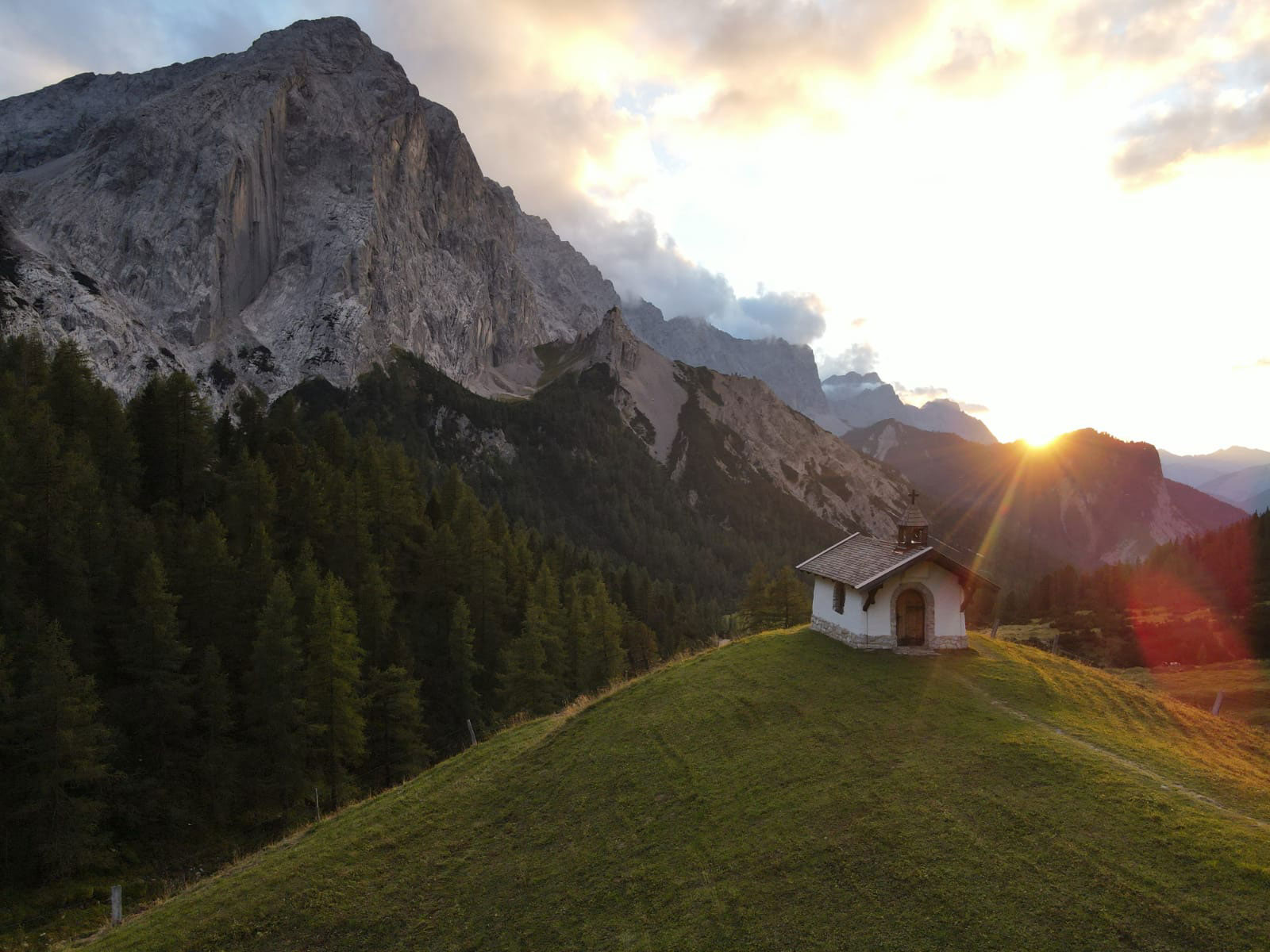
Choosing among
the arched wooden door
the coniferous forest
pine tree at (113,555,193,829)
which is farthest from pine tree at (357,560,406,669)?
the arched wooden door

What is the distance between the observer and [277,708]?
39.4m

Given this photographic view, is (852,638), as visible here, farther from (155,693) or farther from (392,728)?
(155,693)

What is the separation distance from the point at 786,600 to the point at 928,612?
36.0 meters

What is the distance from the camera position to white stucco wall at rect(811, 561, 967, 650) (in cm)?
2916

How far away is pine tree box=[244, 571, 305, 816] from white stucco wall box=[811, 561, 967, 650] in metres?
30.8

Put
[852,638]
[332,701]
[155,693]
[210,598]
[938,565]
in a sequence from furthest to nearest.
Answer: [210,598]
[332,701]
[155,693]
[852,638]
[938,565]

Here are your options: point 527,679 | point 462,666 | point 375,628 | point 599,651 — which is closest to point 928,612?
point 527,679

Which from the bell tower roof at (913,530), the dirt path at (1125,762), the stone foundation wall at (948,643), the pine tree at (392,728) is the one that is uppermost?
the bell tower roof at (913,530)

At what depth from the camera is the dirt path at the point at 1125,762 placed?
1517 centimetres

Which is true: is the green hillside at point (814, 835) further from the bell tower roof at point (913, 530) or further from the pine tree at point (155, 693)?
the pine tree at point (155, 693)

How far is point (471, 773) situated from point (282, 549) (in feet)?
112

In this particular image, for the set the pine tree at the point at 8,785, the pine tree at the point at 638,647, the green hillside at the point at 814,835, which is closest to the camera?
the green hillside at the point at 814,835

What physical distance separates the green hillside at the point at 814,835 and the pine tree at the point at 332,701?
16.0m

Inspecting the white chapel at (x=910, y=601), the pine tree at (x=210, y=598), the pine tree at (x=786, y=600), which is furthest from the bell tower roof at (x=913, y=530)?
the pine tree at (x=210, y=598)
